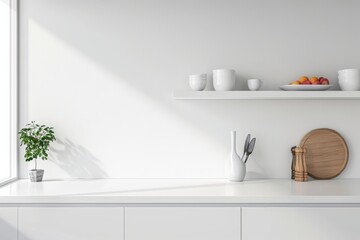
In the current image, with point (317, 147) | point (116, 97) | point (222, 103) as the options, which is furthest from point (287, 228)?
point (116, 97)

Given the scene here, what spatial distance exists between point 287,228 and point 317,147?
2.41ft

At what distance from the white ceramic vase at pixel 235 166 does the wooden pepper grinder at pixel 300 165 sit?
13.2 inches

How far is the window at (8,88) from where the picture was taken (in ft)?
7.76

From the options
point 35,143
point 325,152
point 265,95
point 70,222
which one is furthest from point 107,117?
point 325,152

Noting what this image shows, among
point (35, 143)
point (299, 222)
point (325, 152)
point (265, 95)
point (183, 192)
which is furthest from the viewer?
point (325, 152)

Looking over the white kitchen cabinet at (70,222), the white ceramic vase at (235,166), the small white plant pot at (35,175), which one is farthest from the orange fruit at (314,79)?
the small white plant pot at (35,175)

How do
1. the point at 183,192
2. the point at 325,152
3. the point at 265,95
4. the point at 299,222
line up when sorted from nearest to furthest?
the point at 299,222 < the point at 183,192 < the point at 265,95 < the point at 325,152

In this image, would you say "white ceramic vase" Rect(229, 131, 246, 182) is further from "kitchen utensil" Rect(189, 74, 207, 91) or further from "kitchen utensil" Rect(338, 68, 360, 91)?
"kitchen utensil" Rect(338, 68, 360, 91)

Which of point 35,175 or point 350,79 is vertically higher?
point 350,79

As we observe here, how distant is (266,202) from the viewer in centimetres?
183

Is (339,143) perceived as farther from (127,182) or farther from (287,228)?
(127,182)

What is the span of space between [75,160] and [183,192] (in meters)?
0.86

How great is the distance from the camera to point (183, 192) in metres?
1.95

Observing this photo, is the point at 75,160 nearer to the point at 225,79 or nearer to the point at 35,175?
the point at 35,175
